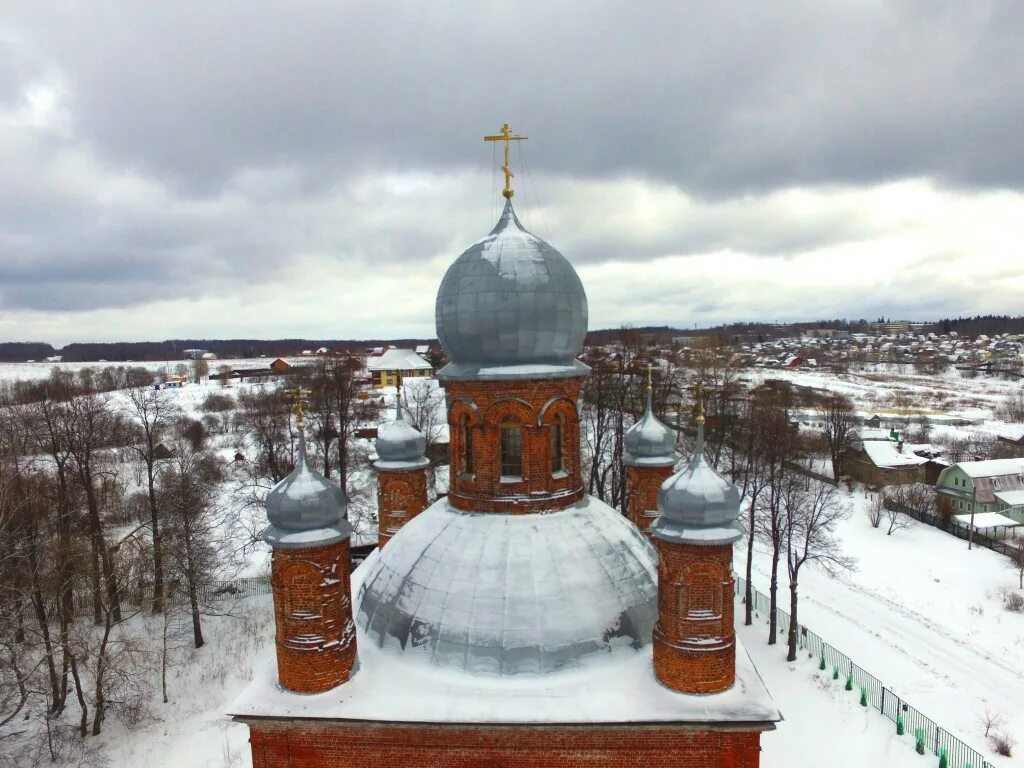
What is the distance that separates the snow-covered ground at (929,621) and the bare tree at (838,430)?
34.6 ft

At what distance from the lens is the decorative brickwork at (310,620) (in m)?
7.79

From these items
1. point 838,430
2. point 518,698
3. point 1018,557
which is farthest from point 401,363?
point 518,698

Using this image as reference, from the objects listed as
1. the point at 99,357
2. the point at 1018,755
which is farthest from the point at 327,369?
the point at 99,357

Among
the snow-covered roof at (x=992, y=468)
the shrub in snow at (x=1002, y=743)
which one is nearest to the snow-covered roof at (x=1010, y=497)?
the snow-covered roof at (x=992, y=468)

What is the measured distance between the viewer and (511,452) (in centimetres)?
970

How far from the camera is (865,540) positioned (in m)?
30.3

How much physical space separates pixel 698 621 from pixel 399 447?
729 centimetres

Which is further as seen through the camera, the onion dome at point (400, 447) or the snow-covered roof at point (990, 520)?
the snow-covered roof at point (990, 520)

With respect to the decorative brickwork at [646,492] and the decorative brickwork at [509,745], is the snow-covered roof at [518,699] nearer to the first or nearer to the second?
the decorative brickwork at [509,745]

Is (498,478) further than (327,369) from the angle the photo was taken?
No

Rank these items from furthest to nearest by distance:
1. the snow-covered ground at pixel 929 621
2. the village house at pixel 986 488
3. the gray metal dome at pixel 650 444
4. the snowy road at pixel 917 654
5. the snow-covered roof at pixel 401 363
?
1. the snow-covered roof at pixel 401 363
2. the village house at pixel 986 488
3. the snow-covered ground at pixel 929 621
4. the snowy road at pixel 917 654
5. the gray metal dome at pixel 650 444

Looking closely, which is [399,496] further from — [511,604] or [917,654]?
[917,654]

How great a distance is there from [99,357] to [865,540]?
159 meters

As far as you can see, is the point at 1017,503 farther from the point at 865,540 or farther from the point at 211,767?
the point at 211,767
